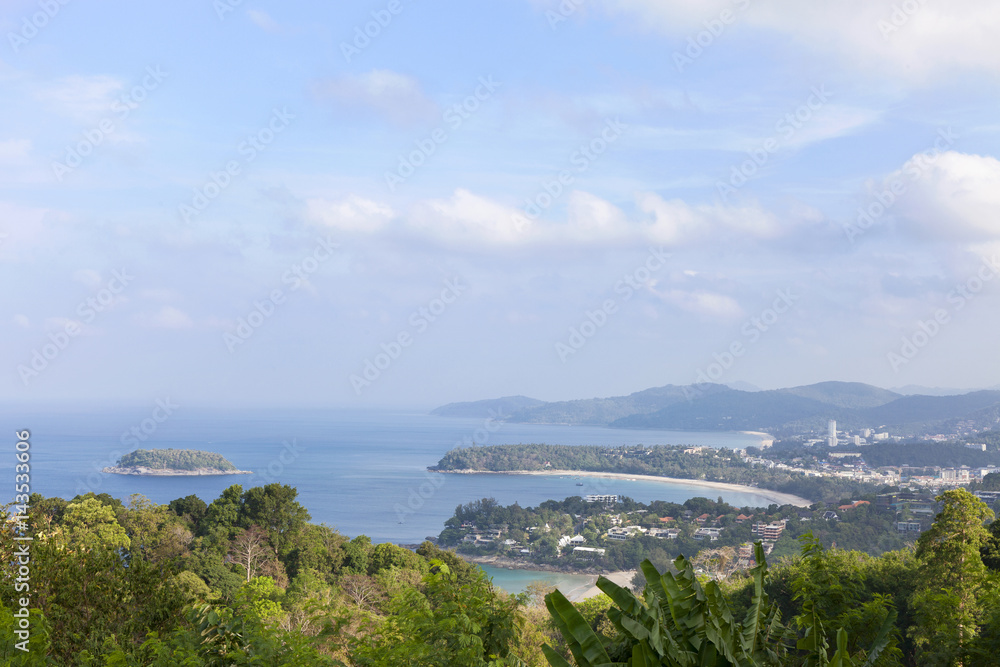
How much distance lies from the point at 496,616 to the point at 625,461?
2875 inches

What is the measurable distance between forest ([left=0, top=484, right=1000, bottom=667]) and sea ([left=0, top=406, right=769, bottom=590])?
15.0 m

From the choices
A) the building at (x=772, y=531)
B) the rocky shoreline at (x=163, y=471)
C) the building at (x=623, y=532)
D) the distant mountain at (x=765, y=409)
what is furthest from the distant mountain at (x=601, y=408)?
the building at (x=772, y=531)

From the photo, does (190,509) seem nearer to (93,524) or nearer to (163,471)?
(93,524)

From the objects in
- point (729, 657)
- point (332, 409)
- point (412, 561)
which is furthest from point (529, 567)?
point (332, 409)

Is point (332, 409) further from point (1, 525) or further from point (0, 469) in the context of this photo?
point (1, 525)

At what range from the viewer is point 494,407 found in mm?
133625

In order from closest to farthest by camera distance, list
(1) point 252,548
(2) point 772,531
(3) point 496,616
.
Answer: (3) point 496,616 < (1) point 252,548 < (2) point 772,531

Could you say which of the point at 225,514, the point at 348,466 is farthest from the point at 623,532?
the point at 348,466

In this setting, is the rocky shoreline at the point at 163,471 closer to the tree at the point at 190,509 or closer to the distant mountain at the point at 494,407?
the tree at the point at 190,509

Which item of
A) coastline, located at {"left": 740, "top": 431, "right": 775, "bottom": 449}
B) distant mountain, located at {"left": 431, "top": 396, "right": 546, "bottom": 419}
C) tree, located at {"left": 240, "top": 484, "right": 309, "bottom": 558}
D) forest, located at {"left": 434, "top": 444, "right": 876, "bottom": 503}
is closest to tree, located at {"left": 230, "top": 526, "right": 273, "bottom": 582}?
tree, located at {"left": 240, "top": 484, "right": 309, "bottom": 558}

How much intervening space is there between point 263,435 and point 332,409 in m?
77.7

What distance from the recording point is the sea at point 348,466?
46.9m

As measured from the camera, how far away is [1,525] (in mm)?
7238

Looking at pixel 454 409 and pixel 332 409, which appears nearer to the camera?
pixel 454 409
